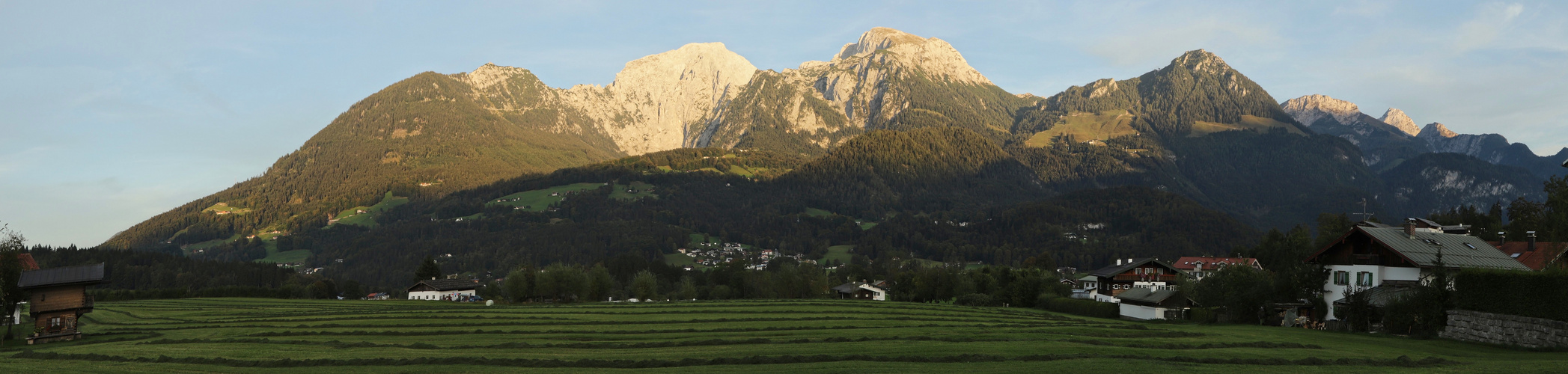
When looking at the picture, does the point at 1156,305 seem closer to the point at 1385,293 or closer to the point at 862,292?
the point at 1385,293

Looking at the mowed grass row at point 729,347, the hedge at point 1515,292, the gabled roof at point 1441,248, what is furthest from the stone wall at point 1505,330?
the gabled roof at point 1441,248

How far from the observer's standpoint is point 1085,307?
75125mm

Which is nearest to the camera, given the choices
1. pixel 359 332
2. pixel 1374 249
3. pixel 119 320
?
pixel 359 332

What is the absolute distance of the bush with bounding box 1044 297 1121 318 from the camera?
70875mm

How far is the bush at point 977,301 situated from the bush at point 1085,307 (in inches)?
427

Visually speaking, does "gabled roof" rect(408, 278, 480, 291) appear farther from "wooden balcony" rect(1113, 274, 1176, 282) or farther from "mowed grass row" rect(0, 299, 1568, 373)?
"wooden balcony" rect(1113, 274, 1176, 282)

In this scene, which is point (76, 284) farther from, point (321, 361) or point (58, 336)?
point (321, 361)

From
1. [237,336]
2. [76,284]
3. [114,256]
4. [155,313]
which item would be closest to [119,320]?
[155,313]

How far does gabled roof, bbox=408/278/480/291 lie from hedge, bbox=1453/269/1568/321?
409 ft

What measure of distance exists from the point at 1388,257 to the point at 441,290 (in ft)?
393

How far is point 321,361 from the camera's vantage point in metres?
31.1

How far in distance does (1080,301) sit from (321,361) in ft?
211

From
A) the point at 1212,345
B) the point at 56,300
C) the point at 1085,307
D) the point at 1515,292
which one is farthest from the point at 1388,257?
the point at 56,300

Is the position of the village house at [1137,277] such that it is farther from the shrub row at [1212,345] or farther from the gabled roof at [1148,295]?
the shrub row at [1212,345]
